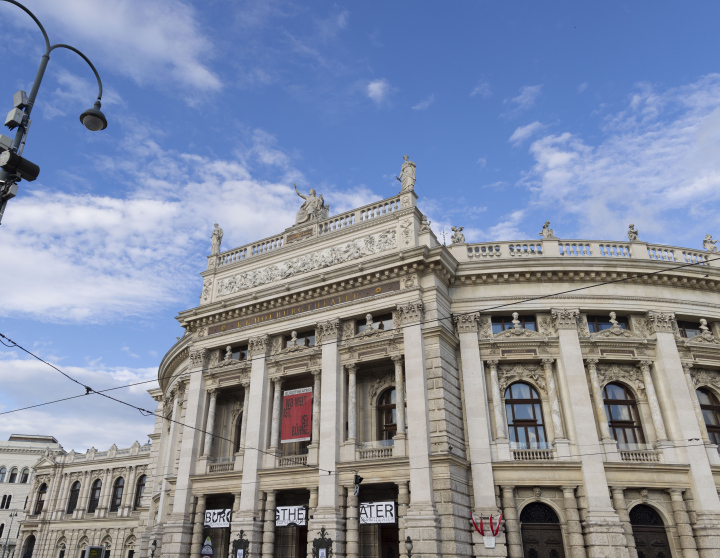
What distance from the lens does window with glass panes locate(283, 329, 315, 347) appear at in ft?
107

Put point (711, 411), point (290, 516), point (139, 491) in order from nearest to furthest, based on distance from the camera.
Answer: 1. point (290, 516)
2. point (711, 411)
3. point (139, 491)

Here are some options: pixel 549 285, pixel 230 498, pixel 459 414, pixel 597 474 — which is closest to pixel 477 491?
pixel 459 414

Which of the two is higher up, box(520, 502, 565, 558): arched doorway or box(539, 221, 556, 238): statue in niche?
box(539, 221, 556, 238): statue in niche

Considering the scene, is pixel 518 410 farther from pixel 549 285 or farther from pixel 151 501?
pixel 151 501

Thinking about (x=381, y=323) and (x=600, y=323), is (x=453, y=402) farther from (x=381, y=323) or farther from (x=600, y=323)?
(x=600, y=323)

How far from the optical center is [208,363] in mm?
35688

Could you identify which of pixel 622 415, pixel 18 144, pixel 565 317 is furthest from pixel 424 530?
pixel 18 144

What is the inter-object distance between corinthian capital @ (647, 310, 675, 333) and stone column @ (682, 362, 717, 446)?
1974mm

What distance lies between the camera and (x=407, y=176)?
1294 inches

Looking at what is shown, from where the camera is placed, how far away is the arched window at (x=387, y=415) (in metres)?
29.6

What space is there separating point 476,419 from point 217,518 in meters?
15.0

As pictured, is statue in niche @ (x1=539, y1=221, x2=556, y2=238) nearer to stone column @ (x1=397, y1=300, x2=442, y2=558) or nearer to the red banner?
stone column @ (x1=397, y1=300, x2=442, y2=558)

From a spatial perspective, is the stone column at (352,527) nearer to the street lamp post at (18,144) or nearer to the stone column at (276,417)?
the stone column at (276,417)

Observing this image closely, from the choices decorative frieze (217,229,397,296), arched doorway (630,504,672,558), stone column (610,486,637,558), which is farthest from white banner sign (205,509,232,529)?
arched doorway (630,504,672,558)
